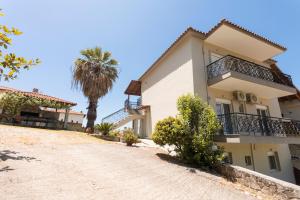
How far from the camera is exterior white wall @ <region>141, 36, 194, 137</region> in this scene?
13.5m

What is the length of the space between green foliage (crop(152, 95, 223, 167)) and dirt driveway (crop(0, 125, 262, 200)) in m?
1.17

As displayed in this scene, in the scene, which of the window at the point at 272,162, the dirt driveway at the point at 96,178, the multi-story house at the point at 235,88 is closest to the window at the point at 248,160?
the multi-story house at the point at 235,88

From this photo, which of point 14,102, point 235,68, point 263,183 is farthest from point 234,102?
point 14,102

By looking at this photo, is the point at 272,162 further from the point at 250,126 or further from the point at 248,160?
the point at 250,126

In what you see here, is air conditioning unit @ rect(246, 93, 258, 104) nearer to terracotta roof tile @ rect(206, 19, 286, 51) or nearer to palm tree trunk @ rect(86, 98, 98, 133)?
terracotta roof tile @ rect(206, 19, 286, 51)

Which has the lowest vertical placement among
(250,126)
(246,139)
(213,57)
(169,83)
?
(246,139)

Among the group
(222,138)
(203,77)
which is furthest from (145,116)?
(222,138)

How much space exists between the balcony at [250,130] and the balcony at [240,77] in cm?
230

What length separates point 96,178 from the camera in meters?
6.09

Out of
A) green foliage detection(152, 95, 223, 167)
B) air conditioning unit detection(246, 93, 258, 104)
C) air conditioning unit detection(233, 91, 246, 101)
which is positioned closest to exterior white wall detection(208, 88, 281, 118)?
air conditioning unit detection(233, 91, 246, 101)

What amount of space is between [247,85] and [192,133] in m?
6.50

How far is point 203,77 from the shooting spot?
43.0 feet

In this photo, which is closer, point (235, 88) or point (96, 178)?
point (96, 178)

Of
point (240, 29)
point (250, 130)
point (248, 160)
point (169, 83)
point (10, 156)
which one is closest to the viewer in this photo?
point (10, 156)
